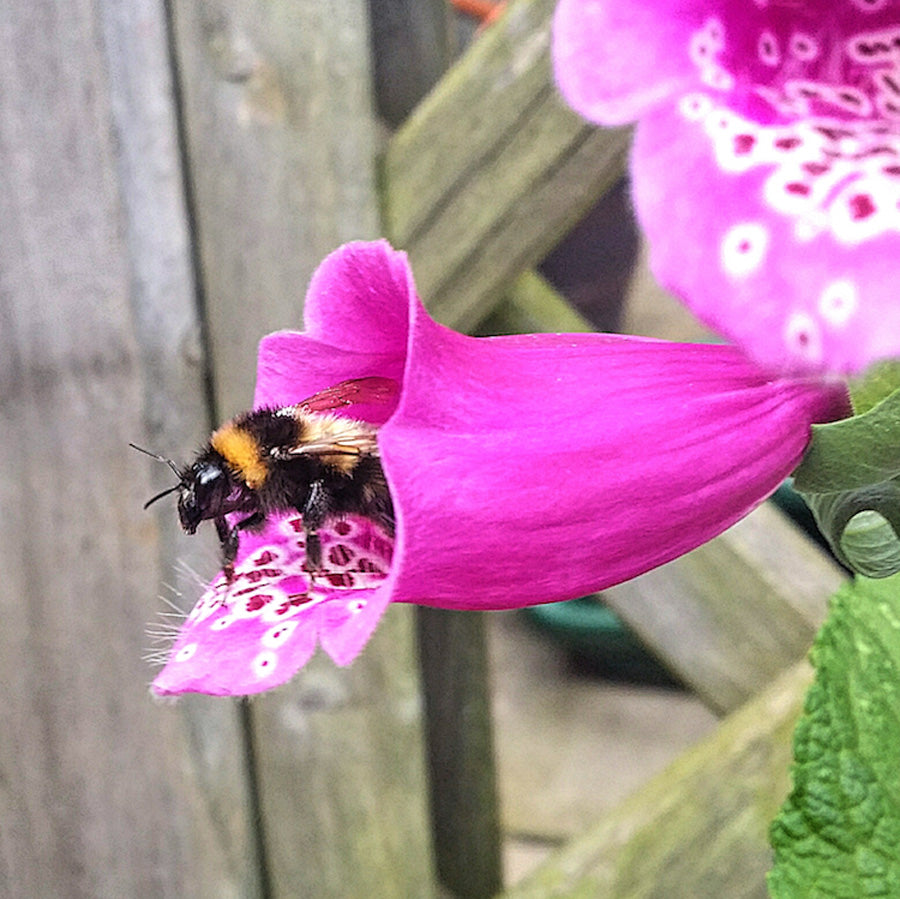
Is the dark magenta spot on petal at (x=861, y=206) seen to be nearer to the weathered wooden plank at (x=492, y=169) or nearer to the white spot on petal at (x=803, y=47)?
the white spot on petal at (x=803, y=47)

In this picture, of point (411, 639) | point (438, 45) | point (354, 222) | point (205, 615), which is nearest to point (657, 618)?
point (411, 639)

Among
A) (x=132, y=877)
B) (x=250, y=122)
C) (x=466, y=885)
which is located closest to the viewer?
(x=250, y=122)

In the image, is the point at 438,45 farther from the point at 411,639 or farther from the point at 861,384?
the point at 861,384

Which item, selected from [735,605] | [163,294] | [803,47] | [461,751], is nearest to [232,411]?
[163,294]

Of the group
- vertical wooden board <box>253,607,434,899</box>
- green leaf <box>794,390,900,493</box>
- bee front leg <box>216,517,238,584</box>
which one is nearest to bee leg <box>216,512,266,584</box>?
bee front leg <box>216,517,238,584</box>

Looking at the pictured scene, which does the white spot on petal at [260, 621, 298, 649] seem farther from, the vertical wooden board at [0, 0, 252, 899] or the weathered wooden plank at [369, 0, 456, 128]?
the weathered wooden plank at [369, 0, 456, 128]

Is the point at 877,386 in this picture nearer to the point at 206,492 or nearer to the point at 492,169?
the point at 206,492

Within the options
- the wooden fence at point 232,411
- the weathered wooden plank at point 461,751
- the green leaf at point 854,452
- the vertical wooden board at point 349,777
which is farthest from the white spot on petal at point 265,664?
the weathered wooden plank at point 461,751

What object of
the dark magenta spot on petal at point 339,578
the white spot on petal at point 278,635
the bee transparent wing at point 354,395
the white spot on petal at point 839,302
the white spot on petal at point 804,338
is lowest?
the white spot on petal at point 278,635
